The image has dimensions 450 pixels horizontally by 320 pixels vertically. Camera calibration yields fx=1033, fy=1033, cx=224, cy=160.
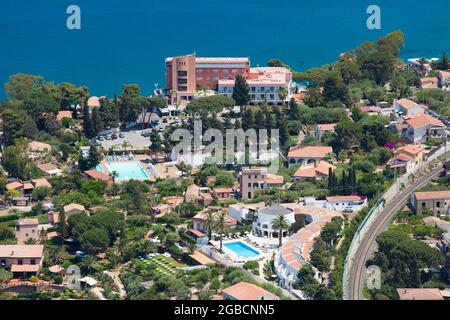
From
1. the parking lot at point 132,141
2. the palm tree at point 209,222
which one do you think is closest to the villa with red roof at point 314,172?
the palm tree at point 209,222

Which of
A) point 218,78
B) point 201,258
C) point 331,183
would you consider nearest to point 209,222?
point 201,258

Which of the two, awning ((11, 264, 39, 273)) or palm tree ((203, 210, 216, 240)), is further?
palm tree ((203, 210, 216, 240))

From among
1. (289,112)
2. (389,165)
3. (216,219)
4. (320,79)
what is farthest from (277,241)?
(320,79)

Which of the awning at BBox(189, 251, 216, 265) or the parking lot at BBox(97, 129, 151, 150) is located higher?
the parking lot at BBox(97, 129, 151, 150)

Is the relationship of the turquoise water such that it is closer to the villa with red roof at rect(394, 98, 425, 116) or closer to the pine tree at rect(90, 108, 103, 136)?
the pine tree at rect(90, 108, 103, 136)

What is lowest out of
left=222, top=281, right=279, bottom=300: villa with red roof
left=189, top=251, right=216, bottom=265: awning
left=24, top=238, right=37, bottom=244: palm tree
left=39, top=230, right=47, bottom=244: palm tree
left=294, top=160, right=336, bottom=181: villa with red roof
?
left=222, top=281, right=279, bottom=300: villa with red roof

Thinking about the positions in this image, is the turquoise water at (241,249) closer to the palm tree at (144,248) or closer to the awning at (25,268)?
the palm tree at (144,248)

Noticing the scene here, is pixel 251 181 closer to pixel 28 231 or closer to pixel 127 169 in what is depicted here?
pixel 127 169

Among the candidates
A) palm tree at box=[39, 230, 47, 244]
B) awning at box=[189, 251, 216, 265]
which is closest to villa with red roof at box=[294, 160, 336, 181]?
awning at box=[189, 251, 216, 265]
